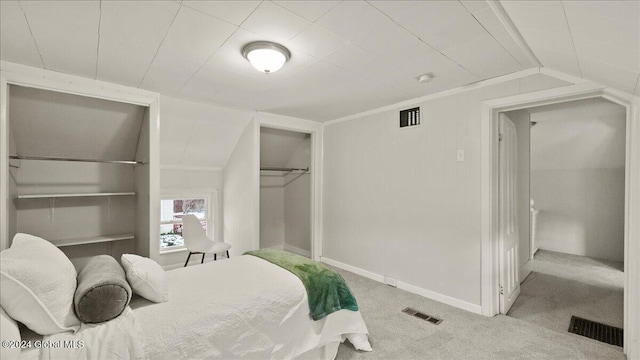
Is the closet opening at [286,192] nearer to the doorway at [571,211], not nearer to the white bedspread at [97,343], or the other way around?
the doorway at [571,211]

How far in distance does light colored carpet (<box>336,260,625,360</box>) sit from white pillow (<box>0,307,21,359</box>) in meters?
1.79

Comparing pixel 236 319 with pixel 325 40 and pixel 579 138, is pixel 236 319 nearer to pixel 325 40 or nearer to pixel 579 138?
pixel 325 40

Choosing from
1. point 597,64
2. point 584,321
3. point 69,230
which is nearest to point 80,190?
point 69,230

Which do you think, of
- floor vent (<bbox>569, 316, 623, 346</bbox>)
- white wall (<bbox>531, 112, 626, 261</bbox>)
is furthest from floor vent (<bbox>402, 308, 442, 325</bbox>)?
white wall (<bbox>531, 112, 626, 261</bbox>)

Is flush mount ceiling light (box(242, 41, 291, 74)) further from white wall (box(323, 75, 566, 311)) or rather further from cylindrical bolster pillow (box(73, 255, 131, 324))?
white wall (box(323, 75, 566, 311))

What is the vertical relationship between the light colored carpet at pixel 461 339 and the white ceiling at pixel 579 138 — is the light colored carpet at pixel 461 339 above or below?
below

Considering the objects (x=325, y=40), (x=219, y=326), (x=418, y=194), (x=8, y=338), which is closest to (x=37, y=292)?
(x=8, y=338)

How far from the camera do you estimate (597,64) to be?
171 centimetres

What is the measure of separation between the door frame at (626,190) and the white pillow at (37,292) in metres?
3.11

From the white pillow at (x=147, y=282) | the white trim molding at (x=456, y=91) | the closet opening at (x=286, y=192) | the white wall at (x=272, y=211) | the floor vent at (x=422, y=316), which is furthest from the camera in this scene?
the white wall at (x=272, y=211)

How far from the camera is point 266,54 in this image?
195cm

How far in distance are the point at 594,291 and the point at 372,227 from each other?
267 centimetres

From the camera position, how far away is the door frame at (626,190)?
6.30ft

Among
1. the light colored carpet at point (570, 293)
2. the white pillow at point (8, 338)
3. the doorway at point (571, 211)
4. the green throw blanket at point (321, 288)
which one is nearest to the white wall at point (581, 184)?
the doorway at point (571, 211)
